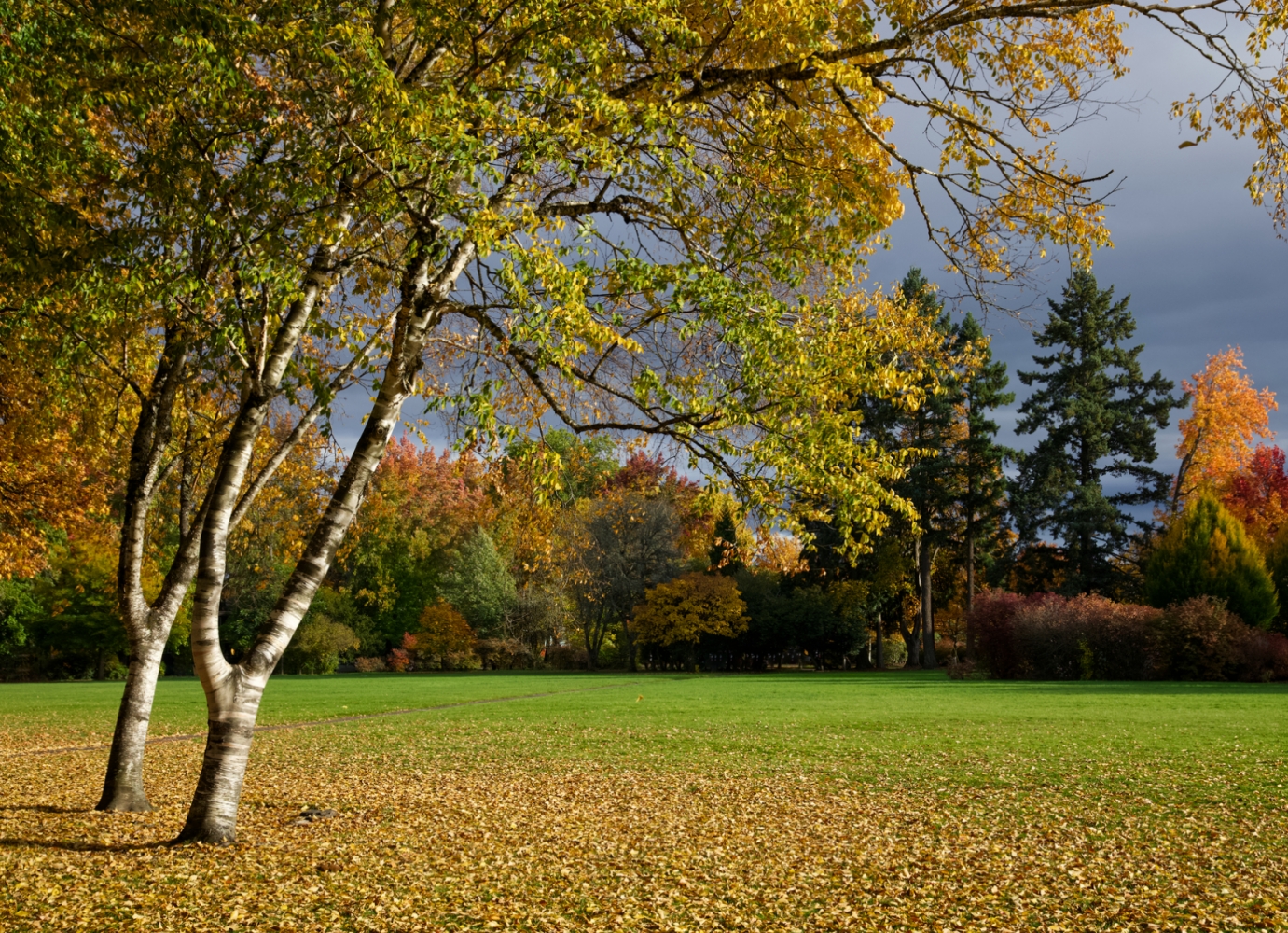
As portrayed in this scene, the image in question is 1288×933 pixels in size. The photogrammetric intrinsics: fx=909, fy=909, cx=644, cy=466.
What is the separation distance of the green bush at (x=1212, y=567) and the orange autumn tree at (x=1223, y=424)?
31.2 feet

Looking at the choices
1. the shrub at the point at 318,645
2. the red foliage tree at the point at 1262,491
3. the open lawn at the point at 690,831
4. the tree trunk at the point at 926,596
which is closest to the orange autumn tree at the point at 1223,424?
the red foliage tree at the point at 1262,491

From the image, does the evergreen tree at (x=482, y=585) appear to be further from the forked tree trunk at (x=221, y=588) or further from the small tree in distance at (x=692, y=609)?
the forked tree trunk at (x=221, y=588)

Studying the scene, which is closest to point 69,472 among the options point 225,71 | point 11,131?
point 11,131

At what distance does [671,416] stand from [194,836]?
4619mm

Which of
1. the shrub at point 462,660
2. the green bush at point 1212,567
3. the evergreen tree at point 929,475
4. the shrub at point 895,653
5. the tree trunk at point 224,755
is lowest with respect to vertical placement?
the shrub at point 462,660

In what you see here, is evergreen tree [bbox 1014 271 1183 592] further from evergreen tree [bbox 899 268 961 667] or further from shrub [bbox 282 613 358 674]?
shrub [bbox 282 613 358 674]

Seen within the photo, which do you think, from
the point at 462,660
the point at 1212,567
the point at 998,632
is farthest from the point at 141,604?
the point at 462,660

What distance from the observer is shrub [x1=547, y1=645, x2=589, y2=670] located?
4838 cm

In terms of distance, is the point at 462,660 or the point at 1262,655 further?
the point at 462,660

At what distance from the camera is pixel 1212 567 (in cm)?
3044

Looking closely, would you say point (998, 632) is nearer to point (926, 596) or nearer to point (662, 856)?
point (926, 596)

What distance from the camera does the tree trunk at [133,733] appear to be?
7.86 metres

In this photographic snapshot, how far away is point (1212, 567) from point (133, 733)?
32.5 metres

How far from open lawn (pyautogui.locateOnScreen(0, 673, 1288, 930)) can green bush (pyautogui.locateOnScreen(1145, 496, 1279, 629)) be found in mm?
17468
